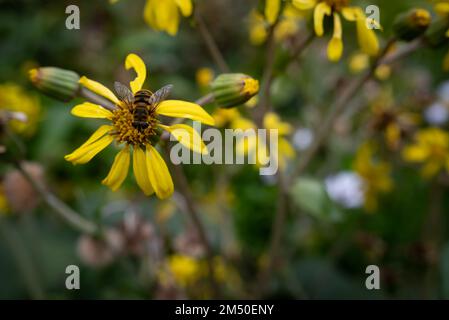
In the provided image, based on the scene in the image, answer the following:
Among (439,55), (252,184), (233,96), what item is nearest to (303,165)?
(233,96)

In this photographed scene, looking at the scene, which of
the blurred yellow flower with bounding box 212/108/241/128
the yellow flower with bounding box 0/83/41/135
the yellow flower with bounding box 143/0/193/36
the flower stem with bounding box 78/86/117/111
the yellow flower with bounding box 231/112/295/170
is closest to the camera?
the flower stem with bounding box 78/86/117/111

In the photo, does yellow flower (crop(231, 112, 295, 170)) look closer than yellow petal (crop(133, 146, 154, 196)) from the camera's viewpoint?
No

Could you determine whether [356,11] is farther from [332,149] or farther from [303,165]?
[332,149]

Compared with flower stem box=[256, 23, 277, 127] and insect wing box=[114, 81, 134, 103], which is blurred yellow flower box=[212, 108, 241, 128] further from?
insect wing box=[114, 81, 134, 103]

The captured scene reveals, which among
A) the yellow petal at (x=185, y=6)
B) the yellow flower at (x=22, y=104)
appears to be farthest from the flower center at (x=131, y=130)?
the yellow flower at (x=22, y=104)

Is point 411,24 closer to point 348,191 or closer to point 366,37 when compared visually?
point 366,37

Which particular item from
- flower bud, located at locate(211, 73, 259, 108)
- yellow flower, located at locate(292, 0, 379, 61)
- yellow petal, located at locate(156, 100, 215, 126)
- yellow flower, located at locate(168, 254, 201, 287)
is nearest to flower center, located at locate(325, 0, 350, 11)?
yellow flower, located at locate(292, 0, 379, 61)

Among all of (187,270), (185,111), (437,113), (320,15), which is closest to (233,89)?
(185,111)
